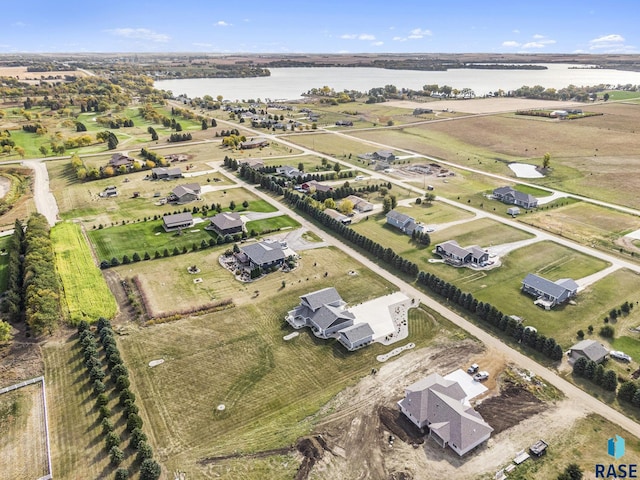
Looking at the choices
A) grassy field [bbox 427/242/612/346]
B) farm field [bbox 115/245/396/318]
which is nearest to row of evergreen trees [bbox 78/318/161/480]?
farm field [bbox 115/245/396/318]

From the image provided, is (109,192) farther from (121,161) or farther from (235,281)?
(235,281)

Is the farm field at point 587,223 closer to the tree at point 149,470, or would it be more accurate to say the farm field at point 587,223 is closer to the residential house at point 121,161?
the tree at point 149,470

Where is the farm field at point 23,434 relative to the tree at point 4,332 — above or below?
below

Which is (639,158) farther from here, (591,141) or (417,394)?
(417,394)

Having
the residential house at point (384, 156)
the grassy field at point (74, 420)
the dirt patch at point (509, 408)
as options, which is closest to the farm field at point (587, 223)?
the dirt patch at point (509, 408)

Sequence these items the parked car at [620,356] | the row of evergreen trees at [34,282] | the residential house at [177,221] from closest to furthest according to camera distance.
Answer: the parked car at [620,356]
the row of evergreen trees at [34,282]
the residential house at [177,221]

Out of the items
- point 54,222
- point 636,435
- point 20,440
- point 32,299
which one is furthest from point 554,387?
point 54,222

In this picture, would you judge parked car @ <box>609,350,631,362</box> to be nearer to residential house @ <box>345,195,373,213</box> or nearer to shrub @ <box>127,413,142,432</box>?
shrub @ <box>127,413,142,432</box>
